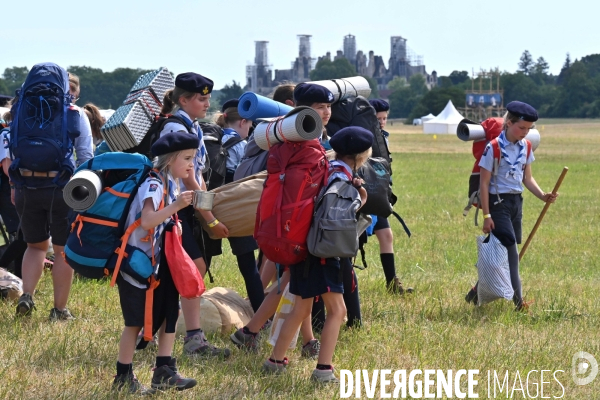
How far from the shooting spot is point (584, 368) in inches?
236

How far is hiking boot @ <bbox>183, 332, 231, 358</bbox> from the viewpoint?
6.02 meters

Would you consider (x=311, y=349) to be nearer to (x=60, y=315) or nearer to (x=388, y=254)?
(x=60, y=315)

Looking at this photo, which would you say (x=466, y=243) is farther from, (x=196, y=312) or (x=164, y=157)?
(x=164, y=157)

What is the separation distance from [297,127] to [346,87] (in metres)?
1.22

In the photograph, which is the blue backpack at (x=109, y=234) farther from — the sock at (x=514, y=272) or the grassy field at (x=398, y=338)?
the sock at (x=514, y=272)

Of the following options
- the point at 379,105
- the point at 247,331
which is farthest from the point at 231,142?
the point at 379,105

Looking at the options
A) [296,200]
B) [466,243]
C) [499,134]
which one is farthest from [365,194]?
[466,243]

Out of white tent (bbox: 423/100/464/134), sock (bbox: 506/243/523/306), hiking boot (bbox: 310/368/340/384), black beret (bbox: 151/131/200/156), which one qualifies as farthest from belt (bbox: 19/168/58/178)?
white tent (bbox: 423/100/464/134)

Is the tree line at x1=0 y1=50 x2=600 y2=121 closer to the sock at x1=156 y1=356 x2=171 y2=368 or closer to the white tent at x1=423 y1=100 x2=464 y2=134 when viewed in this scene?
the white tent at x1=423 y1=100 x2=464 y2=134

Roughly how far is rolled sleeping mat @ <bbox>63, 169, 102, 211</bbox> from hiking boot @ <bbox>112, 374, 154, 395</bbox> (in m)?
1.00

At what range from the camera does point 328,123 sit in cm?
659

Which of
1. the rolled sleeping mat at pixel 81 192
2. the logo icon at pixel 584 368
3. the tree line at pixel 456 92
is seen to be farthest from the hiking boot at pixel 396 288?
the tree line at pixel 456 92

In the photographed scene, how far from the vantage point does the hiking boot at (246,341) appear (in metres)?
6.21

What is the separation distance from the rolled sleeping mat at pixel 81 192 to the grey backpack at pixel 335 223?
124 cm
